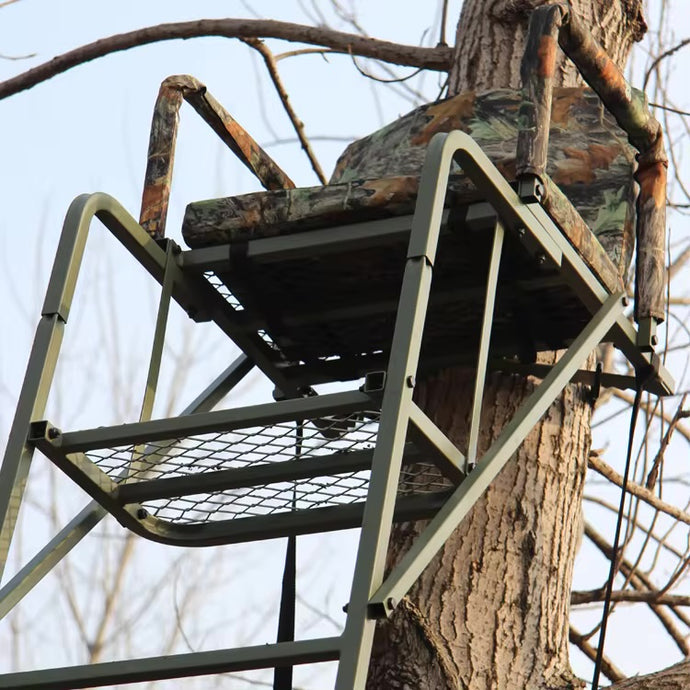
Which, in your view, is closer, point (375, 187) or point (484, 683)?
point (375, 187)

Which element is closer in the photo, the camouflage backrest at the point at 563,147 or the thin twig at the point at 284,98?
the camouflage backrest at the point at 563,147

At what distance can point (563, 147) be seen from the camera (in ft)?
9.94

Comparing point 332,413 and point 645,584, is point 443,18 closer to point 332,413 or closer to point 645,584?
point 645,584

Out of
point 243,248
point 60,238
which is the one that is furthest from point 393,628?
point 60,238

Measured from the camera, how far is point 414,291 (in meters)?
2.31

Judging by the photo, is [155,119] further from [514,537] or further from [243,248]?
[514,537]

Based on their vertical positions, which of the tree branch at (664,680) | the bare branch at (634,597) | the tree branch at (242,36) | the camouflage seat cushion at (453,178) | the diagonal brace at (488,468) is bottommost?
the tree branch at (664,680)

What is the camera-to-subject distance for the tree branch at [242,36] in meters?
4.21

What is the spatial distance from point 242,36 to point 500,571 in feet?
6.70

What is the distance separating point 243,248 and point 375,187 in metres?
0.31

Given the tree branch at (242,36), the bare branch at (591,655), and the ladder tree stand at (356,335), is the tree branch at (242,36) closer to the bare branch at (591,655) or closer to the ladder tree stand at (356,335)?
the ladder tree stand at (356,335)

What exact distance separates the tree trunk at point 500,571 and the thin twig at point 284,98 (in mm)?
1495

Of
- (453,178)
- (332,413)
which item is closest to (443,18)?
(453,178)

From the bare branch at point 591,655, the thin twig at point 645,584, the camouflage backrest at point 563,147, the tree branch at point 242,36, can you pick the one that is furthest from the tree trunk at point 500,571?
the tree branch at point 242,36
